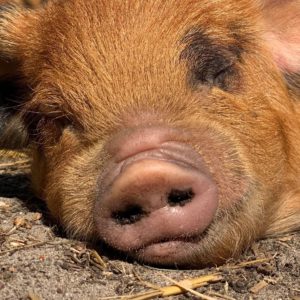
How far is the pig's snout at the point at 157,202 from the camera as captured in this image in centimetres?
315

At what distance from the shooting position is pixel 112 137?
3510 mm

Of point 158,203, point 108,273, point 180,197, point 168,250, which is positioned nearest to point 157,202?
point 158,203

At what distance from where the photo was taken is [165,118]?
11.3 feet

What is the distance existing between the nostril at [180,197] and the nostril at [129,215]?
0.43 feet

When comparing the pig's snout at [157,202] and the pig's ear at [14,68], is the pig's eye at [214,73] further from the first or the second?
the pig's ear at [14,68]

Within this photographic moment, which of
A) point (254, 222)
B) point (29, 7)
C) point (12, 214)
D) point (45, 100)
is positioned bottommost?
point (12, 214)

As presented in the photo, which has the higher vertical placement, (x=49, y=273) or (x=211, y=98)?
(x=211, y=98)

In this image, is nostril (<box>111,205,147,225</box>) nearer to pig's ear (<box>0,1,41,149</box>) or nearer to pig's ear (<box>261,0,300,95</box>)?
pig's ear (<box>0,1,41,149</box>)

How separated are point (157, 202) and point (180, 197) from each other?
11 centimetres

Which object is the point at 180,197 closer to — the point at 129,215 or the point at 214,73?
the point at 129,215

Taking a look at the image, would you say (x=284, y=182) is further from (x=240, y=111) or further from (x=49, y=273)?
(x=49, y=273)

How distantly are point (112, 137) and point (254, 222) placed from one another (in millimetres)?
797

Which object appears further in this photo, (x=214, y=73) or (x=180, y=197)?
(x=214, y=73)

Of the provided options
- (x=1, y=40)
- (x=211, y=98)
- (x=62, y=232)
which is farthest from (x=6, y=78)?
(x=211, y=98)
